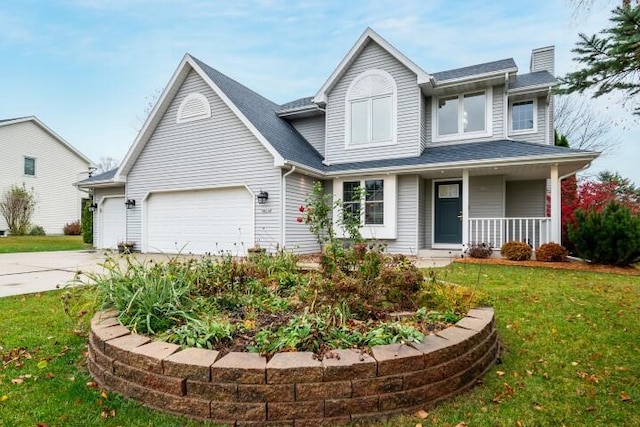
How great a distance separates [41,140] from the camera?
2239 cm

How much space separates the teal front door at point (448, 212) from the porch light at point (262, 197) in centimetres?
537

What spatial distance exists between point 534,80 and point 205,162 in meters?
11.0

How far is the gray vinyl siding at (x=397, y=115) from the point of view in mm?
11000

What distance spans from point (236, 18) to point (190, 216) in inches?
284

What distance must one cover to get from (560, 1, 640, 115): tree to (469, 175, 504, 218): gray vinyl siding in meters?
6.19

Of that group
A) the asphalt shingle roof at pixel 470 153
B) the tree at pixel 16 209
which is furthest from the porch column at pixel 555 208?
the tree at pixel 16 209

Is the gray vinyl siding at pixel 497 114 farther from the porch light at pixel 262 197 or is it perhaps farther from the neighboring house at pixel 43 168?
the neighboring house at pixel 43 168

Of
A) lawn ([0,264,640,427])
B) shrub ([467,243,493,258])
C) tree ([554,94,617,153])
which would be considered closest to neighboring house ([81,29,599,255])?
shrub ([467,243,493,258])

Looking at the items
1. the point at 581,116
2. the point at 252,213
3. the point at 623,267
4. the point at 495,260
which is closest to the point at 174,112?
the point at 252,213

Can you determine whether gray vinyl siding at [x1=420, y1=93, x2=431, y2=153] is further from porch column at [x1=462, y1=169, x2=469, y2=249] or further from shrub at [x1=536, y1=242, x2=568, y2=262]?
shrub at [x1=536, y1=242, x2=568, y2=262]

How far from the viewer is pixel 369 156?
37.8 ft

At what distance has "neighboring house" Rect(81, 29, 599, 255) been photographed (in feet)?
34.2

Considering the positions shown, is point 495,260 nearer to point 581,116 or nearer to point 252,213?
point 252,213

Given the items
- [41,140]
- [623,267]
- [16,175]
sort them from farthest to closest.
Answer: [41,140] → [16,175] → [623,267]
